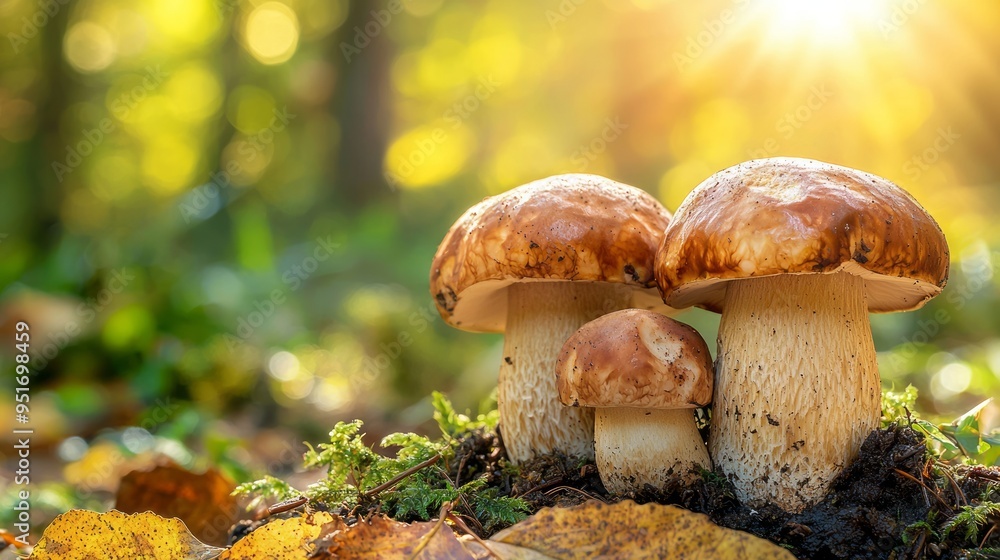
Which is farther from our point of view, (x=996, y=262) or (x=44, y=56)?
(x=44, y=56)

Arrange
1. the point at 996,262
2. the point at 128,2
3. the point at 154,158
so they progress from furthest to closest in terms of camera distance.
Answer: the point at 154,158, the point at 128,2, the point at 996,262

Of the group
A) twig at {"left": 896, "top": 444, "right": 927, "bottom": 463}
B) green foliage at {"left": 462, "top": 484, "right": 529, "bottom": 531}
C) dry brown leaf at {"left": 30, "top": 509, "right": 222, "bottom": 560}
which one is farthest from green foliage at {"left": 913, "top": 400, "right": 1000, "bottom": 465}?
dry brown leaf at {"left": 30, "top": 509, "right": 222, "bottom": 560}

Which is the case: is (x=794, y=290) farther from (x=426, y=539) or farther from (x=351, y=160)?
(x=351, y=160)

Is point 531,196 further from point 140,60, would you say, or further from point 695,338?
point 140,60

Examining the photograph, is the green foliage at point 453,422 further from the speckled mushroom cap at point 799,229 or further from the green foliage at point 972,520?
the green foliage at point 972,520

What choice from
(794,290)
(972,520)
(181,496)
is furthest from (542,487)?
(181,496)

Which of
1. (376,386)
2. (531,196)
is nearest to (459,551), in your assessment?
(531,196)

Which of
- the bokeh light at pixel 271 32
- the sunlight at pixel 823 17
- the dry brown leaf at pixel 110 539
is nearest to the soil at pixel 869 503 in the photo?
the dry brown leaf at pixel 110 539
